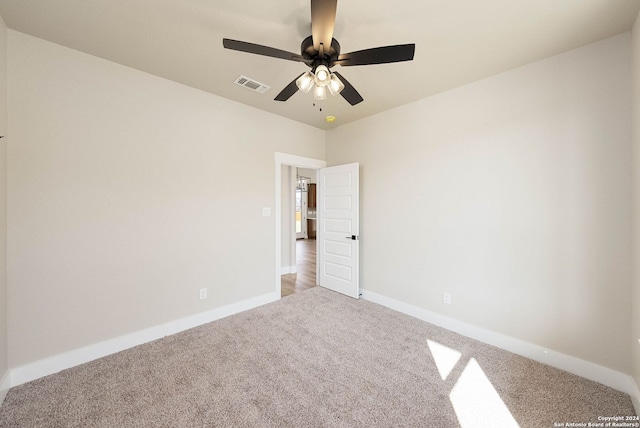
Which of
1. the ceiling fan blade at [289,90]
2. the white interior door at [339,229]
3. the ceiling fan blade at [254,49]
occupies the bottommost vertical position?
the white interior door at [339,229]

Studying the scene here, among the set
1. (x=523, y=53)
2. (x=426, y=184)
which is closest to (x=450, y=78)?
(x=523, y=53)

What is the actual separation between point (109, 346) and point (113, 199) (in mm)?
1363

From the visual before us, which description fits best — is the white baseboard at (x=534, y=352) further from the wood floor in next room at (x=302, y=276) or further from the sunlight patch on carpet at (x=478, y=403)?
the wood floor in next room at (x=302, y=276)

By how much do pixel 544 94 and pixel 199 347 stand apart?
3969mm

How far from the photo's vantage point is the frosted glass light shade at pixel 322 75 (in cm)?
159

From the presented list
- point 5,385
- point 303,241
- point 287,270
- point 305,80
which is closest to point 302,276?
point 287,270

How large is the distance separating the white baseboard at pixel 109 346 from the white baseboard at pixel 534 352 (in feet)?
7.63

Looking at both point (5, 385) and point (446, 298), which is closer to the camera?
point (5, 385)

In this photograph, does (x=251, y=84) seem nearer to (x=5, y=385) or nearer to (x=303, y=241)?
(x=5, y=385)

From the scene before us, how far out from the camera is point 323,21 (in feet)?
4.47

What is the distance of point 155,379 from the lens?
1.95m

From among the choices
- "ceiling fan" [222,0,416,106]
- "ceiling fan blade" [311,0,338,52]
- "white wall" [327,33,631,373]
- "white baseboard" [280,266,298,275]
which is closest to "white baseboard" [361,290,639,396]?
"white wall" [327,33,631,373]

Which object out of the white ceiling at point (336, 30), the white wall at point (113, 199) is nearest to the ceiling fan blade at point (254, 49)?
the white ceiling at point (336, 30)

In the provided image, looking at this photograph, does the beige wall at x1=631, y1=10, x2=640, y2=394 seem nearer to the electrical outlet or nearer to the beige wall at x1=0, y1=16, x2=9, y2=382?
the electrical outlet
